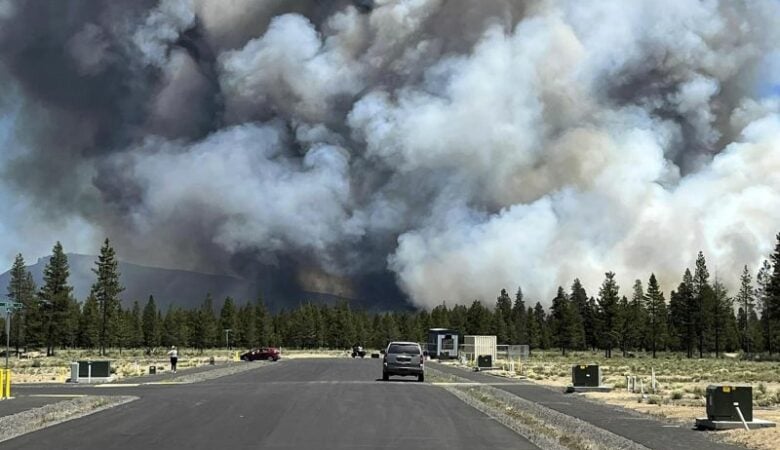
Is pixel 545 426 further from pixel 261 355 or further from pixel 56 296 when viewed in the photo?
→ pixel 56 296

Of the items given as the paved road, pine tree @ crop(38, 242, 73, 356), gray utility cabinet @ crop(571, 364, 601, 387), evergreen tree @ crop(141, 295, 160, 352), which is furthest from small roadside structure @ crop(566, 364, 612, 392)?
evergreen tree @ crop(141, 295, 160, 352)

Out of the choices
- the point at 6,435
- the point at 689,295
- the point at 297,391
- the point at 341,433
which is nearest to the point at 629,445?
the point at 341,433

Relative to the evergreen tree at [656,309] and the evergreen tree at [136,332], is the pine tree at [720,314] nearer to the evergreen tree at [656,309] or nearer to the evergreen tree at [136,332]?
the evergreen tree at [656,309]

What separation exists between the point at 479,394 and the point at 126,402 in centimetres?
1480

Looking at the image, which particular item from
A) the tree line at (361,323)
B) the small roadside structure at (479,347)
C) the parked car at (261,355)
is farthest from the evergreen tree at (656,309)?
the parked car at (261,355)

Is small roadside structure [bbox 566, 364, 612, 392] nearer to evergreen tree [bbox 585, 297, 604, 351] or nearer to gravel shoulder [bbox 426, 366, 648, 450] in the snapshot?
gravel shoulder [bbox 426, 366, 648, 450]

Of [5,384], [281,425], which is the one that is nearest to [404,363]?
[5,384]

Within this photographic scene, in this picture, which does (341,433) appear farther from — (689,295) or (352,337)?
(352,337)

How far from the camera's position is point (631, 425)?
24594 millimetres

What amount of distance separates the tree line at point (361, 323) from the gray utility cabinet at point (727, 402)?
112 meters

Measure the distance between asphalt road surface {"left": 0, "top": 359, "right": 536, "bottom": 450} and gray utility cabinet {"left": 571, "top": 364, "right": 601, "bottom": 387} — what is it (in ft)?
36.7

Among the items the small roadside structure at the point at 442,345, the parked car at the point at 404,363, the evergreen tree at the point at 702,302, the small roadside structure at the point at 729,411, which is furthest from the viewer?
the evergreen tree at the point at 702,302

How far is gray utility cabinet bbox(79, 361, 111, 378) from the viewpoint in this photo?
50.1 metres

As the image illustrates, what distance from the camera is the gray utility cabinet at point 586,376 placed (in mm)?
42219
